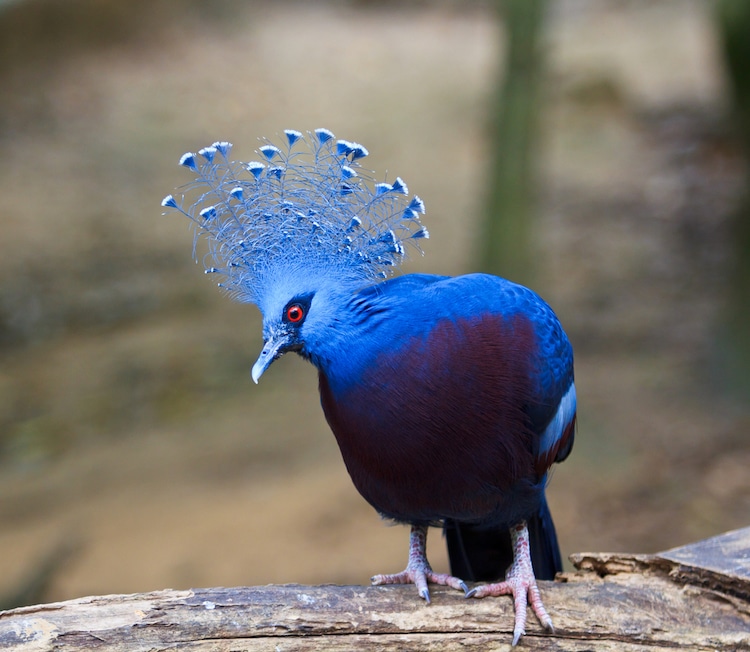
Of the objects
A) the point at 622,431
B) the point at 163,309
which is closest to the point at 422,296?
the point at 622,431

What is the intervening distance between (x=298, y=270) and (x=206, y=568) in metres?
3.34

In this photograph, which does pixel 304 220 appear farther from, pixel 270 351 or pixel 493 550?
pixel 493 550

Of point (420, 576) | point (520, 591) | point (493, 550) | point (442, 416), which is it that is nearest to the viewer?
point (442, 416)

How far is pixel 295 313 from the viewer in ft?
8.52

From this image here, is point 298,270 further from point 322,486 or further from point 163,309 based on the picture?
point 163,309

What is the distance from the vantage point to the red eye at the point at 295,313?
259 cm

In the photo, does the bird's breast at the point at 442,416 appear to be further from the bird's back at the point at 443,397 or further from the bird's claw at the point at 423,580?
the bird's claw at the point at 423,580

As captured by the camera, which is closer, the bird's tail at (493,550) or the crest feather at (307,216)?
the crest feather at (307,216)

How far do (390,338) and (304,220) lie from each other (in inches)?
19.4

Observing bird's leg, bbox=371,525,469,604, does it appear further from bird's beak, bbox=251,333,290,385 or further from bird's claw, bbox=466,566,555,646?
bird's beak, bbox=251,333,290,385

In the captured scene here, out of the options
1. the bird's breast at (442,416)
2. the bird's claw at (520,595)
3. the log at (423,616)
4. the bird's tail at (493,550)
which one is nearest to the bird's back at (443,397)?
the bird's breast at (442,416)

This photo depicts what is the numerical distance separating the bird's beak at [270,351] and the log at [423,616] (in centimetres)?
70

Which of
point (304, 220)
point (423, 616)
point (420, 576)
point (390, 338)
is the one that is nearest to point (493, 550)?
point (420, 576)

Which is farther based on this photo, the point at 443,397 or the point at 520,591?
Answer: the point at 520,591
